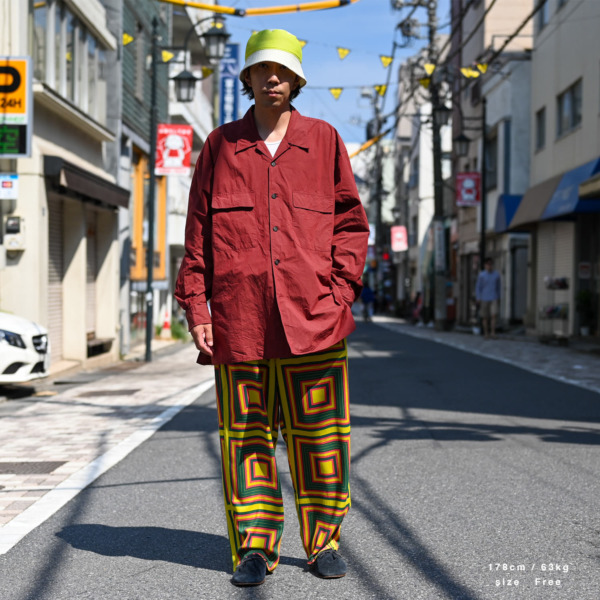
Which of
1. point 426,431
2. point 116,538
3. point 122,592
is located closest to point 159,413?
point 426,431

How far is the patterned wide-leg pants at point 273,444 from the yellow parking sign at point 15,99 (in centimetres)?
840

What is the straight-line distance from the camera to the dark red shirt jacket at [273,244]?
3.36 metres

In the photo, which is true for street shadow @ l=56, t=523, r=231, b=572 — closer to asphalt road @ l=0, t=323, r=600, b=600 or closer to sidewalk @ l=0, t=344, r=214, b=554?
asphalt road @ l=0, t=323, r=600, b=600

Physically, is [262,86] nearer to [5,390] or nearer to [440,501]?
[440,501]

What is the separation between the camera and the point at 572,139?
69.7 feet

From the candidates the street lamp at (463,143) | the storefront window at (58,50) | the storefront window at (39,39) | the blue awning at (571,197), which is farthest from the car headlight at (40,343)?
the street lamp at (463,143)

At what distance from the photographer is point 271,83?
3.42 metres

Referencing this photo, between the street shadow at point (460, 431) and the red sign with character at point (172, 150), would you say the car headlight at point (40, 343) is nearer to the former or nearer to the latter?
the street shadow at point (460, 431)

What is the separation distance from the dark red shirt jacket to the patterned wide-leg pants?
11 centimetres

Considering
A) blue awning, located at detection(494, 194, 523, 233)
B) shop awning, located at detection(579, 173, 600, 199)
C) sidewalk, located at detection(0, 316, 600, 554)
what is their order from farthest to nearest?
1. blue awning, located at detection(494, 194, 523, 233)
2. shop awning, located at detection(579, 173, 600, 199)
3. sidewalk, located at detection(0, 316, 600, 554)

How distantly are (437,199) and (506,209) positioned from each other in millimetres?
2511

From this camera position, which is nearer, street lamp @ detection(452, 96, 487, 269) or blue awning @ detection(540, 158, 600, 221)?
blue awning @ detection(540, 158, 600, 221)

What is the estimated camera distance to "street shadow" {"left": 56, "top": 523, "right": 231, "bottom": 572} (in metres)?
3.79

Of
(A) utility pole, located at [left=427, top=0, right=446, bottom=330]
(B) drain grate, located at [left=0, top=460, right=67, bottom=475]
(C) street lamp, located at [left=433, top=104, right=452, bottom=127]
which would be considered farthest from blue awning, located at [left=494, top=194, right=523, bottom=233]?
(B) drain grate, located at [left=0, top=460, right=67, bottom=475]
